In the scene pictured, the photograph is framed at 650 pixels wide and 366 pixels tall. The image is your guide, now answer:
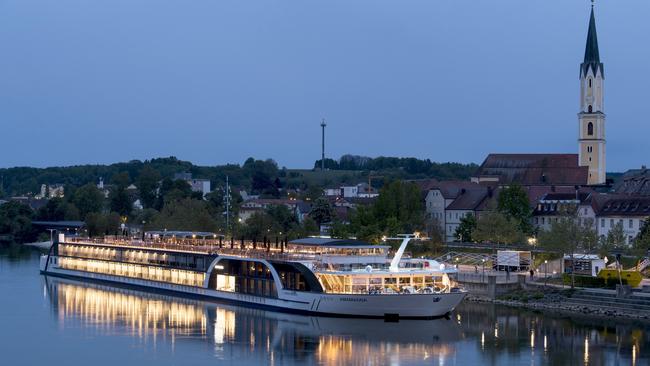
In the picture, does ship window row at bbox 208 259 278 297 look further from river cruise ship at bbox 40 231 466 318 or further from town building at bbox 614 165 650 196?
town building at bbox 614 165 650 196

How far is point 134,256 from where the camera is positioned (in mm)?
68438

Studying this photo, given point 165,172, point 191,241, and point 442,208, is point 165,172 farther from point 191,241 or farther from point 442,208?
point 191,241

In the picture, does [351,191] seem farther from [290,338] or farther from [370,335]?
[290,338]

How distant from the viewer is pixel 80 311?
55219 millimetres

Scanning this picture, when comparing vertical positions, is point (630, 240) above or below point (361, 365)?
above

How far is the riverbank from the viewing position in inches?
1988

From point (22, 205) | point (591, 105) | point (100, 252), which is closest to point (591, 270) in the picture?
point (100, 252)

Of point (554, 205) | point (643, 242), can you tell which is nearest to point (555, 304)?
point (643, 242)

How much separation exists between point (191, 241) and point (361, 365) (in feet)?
93.5

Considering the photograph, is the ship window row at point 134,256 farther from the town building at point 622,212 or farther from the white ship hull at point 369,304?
the town building at point 622,212

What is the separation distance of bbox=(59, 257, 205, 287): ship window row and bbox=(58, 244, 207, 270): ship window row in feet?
1.05

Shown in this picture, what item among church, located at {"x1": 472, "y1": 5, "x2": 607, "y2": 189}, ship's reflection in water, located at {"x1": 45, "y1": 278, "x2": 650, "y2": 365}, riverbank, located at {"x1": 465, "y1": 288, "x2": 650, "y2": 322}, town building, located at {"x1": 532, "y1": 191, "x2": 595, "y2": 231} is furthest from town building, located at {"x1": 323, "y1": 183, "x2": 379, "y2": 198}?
ship's reflection in water, located at {"x1": 45, "y1": 278, "x2": 650, "y2": 365}

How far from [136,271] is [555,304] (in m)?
25.8

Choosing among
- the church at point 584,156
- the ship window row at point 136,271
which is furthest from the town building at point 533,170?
the ship window row at point 136,271
